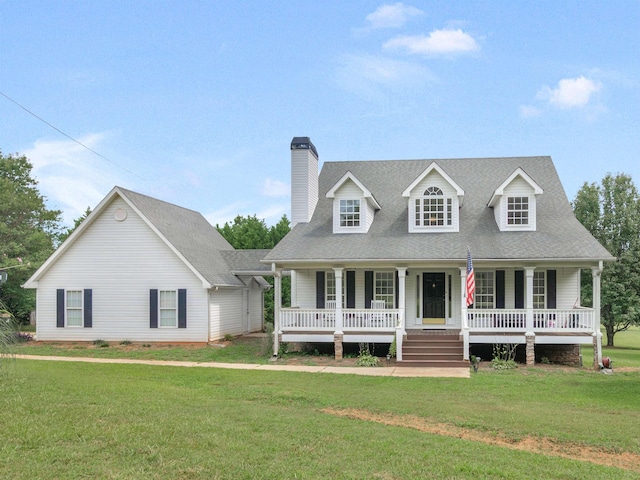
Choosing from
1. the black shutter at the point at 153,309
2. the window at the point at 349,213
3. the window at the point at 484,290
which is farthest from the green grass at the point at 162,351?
the window at the point at 484,290

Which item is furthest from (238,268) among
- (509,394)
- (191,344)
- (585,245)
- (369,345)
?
(509,394)

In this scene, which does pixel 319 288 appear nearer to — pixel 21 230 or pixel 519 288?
pixel 519 288

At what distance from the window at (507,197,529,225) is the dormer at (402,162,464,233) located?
1.76 meters

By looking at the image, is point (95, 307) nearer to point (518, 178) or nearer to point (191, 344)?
point (191, 344)

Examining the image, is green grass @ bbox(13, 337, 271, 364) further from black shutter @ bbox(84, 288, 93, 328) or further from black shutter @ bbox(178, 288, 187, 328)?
black shutter @ bbox(178, 288, 187, 328)

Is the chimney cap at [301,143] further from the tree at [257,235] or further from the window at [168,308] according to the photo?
the tree at [257,235]

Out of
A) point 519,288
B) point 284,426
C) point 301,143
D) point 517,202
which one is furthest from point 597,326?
point 284,426

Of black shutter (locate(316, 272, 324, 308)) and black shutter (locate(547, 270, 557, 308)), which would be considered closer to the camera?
black shutter (locate(547, 270, 557, 308))

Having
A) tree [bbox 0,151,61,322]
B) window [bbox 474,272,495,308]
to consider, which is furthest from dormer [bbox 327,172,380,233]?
tree [bbox 0,151,61,322]

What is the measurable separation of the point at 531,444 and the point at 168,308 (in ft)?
59.5

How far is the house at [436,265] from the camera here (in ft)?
68.9

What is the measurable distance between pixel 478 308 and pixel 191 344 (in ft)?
35.6

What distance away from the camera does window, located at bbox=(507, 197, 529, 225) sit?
2320 cm

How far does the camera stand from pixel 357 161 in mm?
28156
